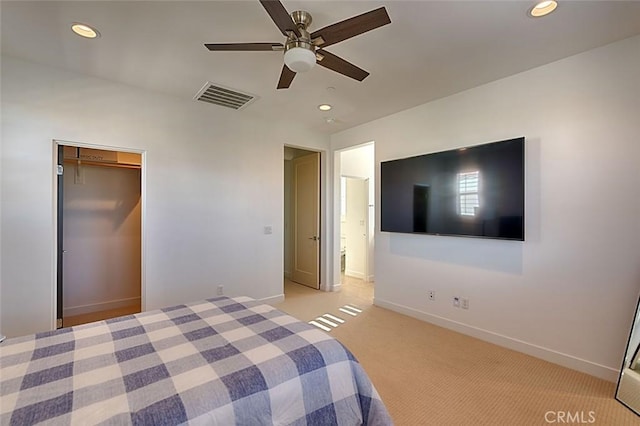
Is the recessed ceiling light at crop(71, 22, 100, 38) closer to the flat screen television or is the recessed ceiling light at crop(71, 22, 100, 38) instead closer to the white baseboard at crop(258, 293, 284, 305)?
the flat screen television

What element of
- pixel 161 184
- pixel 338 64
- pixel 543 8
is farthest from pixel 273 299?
pixel 543 8

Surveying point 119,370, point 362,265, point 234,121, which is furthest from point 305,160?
point 119,370

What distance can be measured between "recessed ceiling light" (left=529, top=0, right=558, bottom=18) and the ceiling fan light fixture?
1.50 meters

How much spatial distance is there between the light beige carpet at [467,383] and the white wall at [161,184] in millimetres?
1777

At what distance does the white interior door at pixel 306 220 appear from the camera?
5.04m

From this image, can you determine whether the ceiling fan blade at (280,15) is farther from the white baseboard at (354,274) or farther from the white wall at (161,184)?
the white baseboard at (354,274)

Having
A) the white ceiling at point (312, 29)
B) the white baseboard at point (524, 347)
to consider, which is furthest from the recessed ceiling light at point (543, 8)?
the white baseboard at point (524, 347)

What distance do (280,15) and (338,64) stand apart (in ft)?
2.02

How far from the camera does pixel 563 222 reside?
250cm

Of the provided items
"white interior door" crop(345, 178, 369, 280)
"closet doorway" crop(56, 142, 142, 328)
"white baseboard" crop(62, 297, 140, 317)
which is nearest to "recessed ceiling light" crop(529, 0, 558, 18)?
"white interior door" crop(345, 178, 369, 280)

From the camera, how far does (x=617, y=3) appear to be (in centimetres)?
184

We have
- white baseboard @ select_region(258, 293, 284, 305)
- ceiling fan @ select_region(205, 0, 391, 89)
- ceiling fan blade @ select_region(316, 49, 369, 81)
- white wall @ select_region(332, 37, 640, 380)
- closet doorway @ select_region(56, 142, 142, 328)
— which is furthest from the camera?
white baseboard @ select_region(258, 293, 284, 305)

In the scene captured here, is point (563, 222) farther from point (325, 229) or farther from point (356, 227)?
point (356, 227)

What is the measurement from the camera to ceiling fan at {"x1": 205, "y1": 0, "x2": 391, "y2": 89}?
1578 mm
